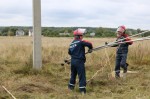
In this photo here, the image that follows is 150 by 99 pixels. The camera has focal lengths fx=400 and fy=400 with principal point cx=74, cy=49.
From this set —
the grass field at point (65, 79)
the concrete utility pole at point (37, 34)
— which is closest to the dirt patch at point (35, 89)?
the grass field at point (65, 79)

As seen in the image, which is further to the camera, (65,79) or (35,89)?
(65,79)

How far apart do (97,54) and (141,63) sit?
248cm

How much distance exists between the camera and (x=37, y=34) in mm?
13859

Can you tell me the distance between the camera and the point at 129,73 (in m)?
13.4

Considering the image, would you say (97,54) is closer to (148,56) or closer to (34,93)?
(148,56)

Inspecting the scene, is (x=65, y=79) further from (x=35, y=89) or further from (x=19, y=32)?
(x=19, y=32)

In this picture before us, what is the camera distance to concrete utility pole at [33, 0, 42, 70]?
13.8 metres

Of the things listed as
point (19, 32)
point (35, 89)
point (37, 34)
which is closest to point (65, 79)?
point (37, 34)

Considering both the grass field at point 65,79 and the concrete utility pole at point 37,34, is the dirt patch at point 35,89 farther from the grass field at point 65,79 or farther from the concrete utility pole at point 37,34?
the concrete utility pole at point 37,34

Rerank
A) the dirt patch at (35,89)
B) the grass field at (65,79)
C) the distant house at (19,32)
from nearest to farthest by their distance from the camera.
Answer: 1. the grass field at (65,79)
2. the dirt patch at (35,89)
3. the distant house at (19,32)

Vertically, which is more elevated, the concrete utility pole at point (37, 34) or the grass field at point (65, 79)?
the concrete utility pole at point (37, 34)

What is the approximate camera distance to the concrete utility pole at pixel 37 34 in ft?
45.1

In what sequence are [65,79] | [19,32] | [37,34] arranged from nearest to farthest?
[65,79]
[37,34]
[19,32]

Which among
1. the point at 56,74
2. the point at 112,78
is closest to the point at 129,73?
the point at 112,78
